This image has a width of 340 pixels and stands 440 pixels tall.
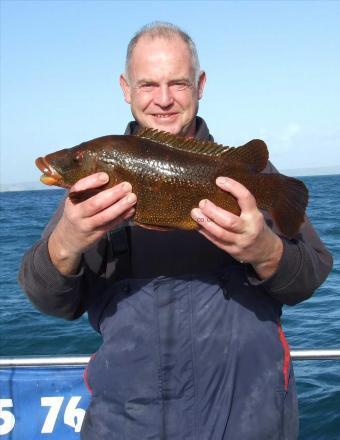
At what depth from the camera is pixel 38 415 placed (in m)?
4.41

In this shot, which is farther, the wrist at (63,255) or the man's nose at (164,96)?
the man's nose at (164,96)

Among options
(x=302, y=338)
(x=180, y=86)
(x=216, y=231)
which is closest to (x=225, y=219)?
(x=216, y=231)

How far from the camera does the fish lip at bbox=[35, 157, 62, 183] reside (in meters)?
3.12

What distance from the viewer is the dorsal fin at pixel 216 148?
2988 millimetres

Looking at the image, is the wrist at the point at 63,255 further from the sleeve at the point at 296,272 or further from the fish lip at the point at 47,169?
the sleeve at the point at 296,272

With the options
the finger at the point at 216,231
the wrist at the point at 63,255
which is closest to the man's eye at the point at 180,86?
the finger at the point at 216,231

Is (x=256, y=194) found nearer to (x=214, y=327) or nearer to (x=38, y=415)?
(x=214, y=327)

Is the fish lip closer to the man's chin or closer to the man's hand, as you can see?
the man's chin

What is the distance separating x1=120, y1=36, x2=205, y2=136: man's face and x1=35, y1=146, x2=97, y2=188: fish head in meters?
0.44

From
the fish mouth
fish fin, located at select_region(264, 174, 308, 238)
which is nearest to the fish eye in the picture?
the fish mouth

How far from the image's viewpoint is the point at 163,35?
3107mm

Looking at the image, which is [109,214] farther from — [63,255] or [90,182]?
[63,255]

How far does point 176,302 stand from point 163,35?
1566 millimetres

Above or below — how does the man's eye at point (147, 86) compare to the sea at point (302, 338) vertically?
above
